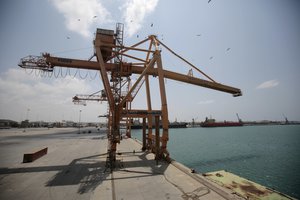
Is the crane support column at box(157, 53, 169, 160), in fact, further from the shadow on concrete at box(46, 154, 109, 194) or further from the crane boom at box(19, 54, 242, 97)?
the shadow on concrete at box(46, 154, 109, 194)

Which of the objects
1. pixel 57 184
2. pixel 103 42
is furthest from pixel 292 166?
pixel 103 42

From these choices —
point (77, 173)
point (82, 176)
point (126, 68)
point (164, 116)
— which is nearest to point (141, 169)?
point (82, 176)

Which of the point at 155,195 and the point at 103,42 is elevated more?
the point at 103,42

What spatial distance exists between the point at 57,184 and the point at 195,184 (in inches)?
277

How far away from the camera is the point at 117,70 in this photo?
14.6 meters

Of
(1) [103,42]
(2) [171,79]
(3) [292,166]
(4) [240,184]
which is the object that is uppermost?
(1) [103,42]

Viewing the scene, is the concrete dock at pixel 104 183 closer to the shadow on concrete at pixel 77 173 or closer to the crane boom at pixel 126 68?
the shadow on concrete at pixel 77 173

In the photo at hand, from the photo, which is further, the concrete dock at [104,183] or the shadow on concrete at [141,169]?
the shadow on concrete at [141,169]

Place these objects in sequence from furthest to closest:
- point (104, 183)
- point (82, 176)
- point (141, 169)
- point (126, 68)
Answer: point (126, 68), point (141, 169), point (82, 176), point (104, 183)

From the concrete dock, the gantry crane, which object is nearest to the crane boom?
the gantry crane

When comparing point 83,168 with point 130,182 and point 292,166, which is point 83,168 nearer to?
point 130,182

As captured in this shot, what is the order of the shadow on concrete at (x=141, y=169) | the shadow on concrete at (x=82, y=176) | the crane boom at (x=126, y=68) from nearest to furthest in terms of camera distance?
the shadow on concrete at (x=82, y=176)
the shadow on concrete at (x=141, y=169)
the crane boom at (x=126, y=68)

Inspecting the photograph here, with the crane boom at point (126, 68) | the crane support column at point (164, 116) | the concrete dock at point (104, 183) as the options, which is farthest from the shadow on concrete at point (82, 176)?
the crane boom at point (126, 68)

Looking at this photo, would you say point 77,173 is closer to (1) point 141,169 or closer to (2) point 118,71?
(1) point 141,169
